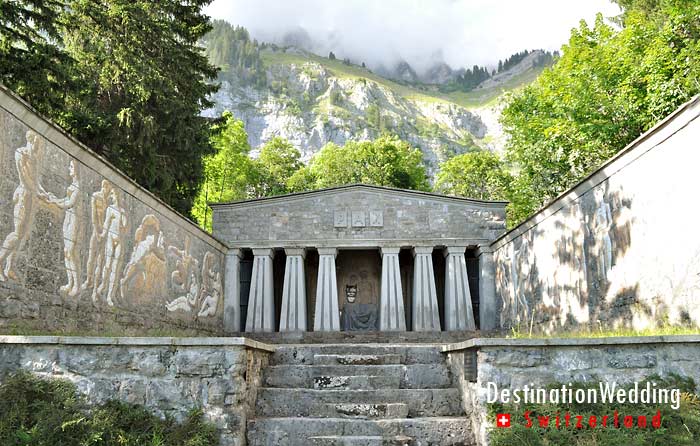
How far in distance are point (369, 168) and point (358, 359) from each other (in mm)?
28816

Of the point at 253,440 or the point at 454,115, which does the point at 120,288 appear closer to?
the point at 253,440

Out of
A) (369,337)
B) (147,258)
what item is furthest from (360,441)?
(369,337)

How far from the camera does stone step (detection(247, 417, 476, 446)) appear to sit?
245 inches

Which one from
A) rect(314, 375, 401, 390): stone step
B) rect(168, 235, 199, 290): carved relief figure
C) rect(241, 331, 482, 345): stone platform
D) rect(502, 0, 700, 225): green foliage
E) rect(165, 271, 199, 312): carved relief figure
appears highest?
rect(502, 0, 700, 225): green foliage

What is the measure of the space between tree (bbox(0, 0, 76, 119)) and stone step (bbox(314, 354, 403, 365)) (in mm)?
8060

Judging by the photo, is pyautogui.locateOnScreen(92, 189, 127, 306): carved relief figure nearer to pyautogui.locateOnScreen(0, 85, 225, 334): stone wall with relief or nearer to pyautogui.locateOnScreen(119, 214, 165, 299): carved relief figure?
pyautogui.locateOnScreen(0, 85, 225, 334): stone wall with relief

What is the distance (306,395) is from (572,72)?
1674 cm

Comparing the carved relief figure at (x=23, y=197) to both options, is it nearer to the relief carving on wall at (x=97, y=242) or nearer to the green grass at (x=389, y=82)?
the relief carving on wall at (x=97, y=242)

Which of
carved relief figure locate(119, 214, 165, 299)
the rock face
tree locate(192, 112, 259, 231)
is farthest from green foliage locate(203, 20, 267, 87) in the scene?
carved relief figure locate(119, 214, 165, 299)

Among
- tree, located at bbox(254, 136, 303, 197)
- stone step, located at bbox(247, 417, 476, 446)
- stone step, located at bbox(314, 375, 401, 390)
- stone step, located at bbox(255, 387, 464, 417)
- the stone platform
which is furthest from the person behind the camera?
tree, located at bbox(254, 136, 303, 197)

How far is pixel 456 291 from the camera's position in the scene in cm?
1775

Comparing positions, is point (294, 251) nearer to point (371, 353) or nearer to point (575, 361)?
point (371, 353)

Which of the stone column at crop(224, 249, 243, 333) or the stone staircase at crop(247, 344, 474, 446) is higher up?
the stone column at crop(224, 249, 243, 333)

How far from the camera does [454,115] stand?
358 ft
